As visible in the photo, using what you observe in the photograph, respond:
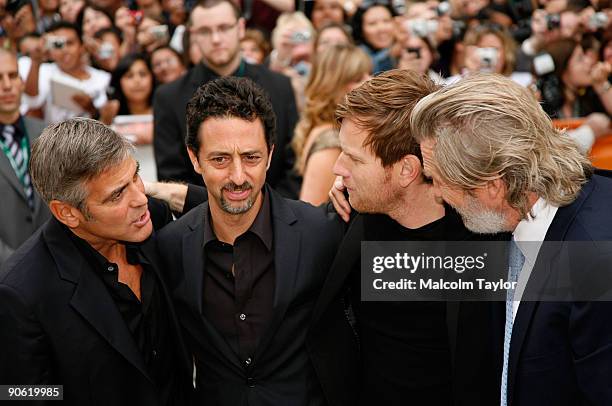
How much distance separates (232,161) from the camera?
9.21 ft

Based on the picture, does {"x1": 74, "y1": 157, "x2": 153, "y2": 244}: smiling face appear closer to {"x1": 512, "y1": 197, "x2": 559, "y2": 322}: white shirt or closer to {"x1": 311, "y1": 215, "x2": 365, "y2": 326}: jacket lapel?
{"x1": 311, "y1": 215, "x2": 365, "y2": 326}: jacket lapel

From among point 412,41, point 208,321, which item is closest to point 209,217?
point 208,321

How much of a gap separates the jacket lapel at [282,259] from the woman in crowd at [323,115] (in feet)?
→ 3.45

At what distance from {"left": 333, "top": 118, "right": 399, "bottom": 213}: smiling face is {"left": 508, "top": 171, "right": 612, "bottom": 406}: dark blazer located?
0.72 m

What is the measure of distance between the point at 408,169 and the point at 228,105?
2.41 ft

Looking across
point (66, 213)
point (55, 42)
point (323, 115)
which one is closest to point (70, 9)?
point (55, 42)

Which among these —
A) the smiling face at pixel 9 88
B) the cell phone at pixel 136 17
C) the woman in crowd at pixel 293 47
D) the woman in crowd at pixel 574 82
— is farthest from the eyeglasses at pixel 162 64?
the woman in crowd at pixel 574 82

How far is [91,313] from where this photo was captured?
Result: 2621mm

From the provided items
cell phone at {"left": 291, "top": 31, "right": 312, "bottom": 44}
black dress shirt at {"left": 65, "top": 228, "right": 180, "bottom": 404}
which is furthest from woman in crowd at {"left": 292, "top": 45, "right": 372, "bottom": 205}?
cell phone at {"left": 291, "top": 31, "right": 312, "bottom": 44}

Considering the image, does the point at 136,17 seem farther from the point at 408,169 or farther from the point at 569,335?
the point at 569,335

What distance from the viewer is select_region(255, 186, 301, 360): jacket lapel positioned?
8.95 ft

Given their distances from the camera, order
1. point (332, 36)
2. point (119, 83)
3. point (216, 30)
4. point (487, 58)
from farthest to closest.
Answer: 1. point (119, 83)
2. point (332, 36)
3. point (487, 58)
4. point (216, 30)

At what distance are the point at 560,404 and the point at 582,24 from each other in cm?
574

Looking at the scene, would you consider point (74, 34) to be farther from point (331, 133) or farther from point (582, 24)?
point (582, 24)
